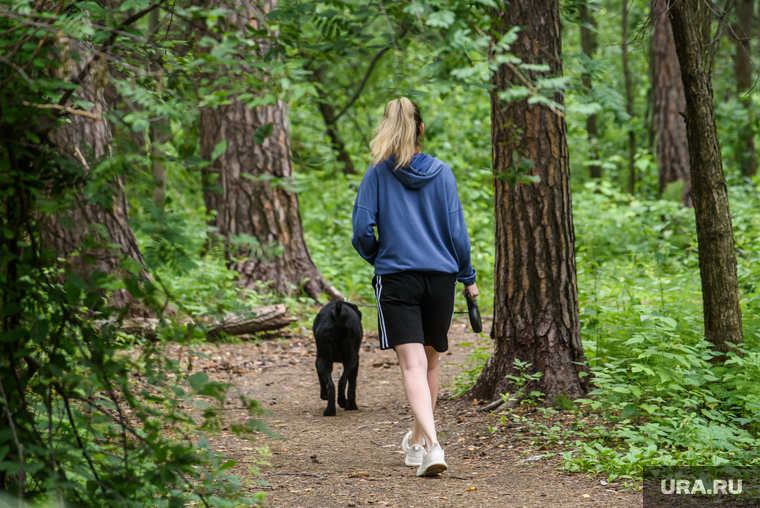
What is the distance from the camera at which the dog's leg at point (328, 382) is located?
222 inches

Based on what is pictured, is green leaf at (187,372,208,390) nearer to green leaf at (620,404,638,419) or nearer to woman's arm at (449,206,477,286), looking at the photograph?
woman's arm at (449,206,477,286)

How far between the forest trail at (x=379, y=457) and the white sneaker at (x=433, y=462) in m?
0.07

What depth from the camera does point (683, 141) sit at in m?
13.4

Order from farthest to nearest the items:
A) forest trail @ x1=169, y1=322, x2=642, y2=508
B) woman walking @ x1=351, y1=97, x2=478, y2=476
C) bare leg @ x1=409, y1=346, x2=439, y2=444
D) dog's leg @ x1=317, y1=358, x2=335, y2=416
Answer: dog's leg @ x1=317, y1=358, x2=335, y2=416
bare leg @ x1=409, y1=346, x2=439, y2=444
woman walking @ x1=351, y1=97, x2=478, y2=476
forest trail @ x1=169, y1=322, x2=642, y2=508

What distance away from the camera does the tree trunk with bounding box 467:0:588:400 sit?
4.93 metres

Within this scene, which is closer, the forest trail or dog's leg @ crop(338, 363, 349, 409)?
the forest trail

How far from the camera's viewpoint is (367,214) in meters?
4.07

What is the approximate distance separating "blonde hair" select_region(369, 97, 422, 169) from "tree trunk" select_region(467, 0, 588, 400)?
3.50 ft

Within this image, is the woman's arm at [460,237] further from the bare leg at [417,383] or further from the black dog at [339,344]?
the black dog at [339,344]

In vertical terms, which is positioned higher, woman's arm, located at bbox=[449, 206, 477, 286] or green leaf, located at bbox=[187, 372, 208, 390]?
woman's arm, located at bbox=[449, 206, 477, 286]

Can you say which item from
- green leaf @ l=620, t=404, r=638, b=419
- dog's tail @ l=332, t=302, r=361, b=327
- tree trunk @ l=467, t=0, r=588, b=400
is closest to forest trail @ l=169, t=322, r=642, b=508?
green leaf @ l=620, t=404, r=638, b=419

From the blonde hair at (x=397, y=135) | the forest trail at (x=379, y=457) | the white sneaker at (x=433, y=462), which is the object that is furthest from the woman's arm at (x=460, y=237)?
the forest trail at (x=379, y=457)

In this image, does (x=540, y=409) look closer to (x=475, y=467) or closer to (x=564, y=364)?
(x=564, y=364)

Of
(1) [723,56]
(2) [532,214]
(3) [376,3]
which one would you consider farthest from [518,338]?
(1) [723,56]
